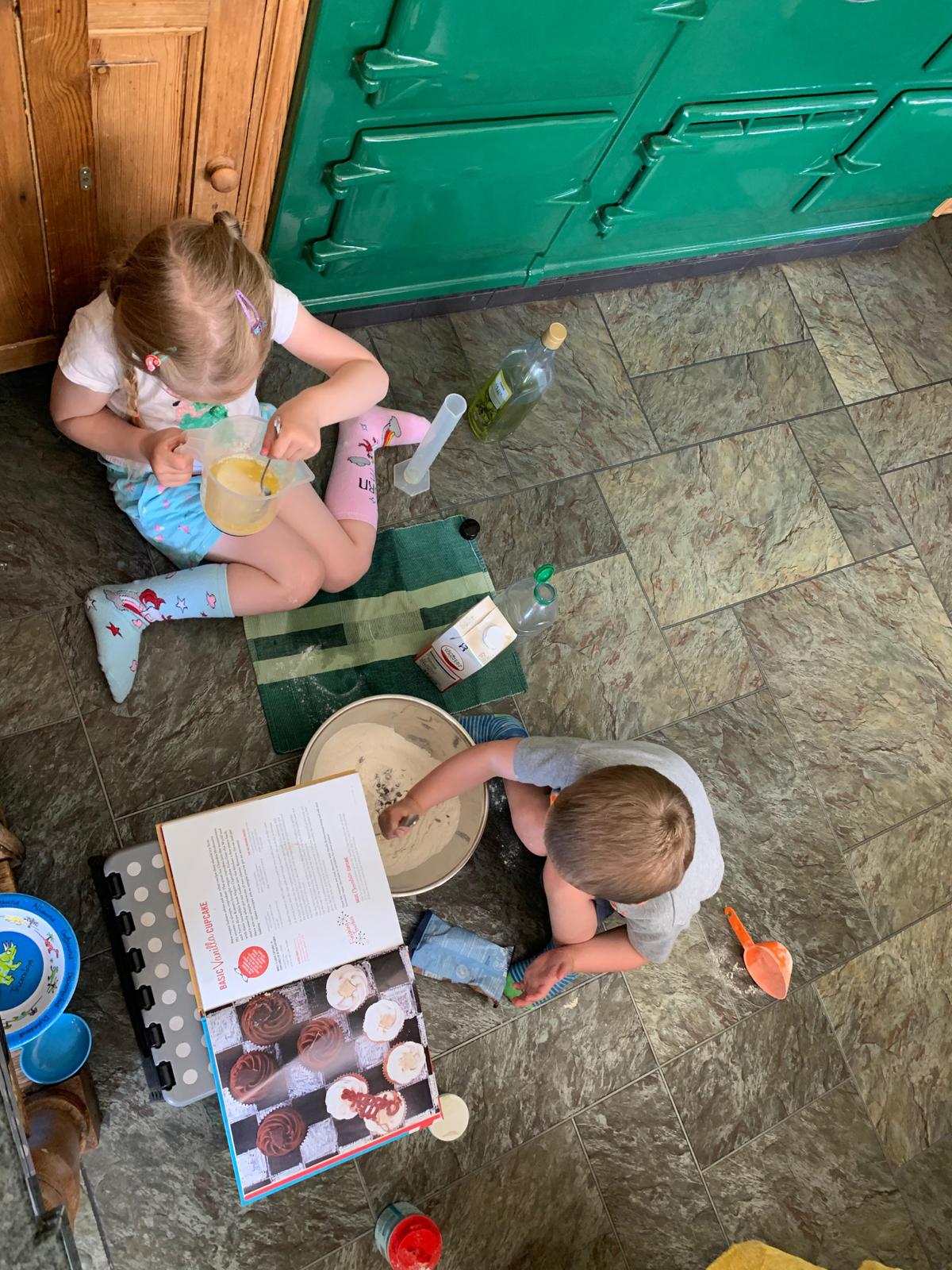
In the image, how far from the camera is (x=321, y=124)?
4.50 ft

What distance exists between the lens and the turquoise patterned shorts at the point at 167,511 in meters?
1.44

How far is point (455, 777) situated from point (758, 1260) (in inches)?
36.9

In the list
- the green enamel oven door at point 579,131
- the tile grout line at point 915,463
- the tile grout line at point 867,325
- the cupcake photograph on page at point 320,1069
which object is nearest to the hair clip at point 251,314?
the green enamel oven door at point 579,131

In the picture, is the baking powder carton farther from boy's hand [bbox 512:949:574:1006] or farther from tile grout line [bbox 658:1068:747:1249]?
tile grout line [bbox 658:1068:747:1249]

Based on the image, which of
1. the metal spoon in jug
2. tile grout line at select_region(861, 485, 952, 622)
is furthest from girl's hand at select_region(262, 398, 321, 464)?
tile grout line at select_region(861, 485, 952, 622)

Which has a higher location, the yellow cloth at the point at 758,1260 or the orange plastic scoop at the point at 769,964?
the orange plastic scoop at the point at 769,964

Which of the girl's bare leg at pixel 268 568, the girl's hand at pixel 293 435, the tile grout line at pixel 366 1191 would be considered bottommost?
the tile grout line at pixel 366 1191

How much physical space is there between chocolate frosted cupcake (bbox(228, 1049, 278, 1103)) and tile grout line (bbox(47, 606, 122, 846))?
0.41 meters

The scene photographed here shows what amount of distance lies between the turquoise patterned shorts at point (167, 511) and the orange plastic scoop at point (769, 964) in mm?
1212

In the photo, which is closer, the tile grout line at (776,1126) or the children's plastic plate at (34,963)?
the children's plastic plate at (34,963)

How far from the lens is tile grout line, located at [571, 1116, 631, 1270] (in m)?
1.51

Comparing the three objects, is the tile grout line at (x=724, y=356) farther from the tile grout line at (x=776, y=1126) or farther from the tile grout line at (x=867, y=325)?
the tile grout line at (x=776, y=1126)

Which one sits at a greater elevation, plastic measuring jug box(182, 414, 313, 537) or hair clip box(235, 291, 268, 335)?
hair clip box(235, 291, 268, 335)

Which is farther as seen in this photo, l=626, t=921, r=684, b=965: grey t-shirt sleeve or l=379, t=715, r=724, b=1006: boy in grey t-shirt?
l=626, t=921, r=684, b=965: grey t-shirt sleeve
